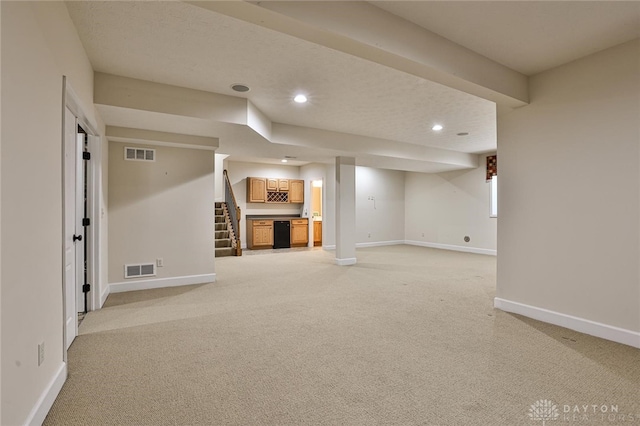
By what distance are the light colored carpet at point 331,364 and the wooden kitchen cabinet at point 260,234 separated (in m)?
4.85

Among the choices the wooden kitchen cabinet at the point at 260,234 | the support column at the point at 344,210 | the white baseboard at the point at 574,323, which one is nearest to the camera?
the white baseboard at the point at 574,323

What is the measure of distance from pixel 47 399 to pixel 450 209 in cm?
889

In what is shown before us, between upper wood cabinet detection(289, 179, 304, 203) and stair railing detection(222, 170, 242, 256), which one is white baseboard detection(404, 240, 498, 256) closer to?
upper wood cabinet detection(289, 179, 304, 203)

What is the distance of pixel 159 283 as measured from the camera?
4.69 m

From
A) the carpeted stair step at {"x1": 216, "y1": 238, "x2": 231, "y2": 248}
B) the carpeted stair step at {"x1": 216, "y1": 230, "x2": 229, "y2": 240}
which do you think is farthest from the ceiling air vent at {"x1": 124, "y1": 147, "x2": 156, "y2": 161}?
the carpeted stair step at {"x1": 216, "y1": 230, "x2": 229, "y2": 240}

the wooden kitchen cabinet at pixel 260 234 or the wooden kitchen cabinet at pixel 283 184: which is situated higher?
the wooden kitchen cabinet at pixel 283 184

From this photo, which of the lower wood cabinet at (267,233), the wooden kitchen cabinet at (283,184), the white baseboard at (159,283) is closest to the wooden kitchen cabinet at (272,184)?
the wooden kitchen cabinet at (283,184)

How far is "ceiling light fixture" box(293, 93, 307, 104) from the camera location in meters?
3.85

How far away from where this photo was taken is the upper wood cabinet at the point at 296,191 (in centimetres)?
1007

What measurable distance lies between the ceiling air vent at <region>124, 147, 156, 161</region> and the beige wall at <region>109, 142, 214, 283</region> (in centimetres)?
6

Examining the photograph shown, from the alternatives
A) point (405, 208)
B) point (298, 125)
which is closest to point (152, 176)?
point (298, 125)

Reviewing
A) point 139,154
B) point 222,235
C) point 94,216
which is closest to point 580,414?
point 94,216

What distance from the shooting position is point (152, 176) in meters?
4.63

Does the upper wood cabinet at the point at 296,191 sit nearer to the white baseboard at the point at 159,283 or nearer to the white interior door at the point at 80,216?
the white baseboard at the point at 159,283
